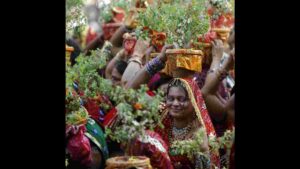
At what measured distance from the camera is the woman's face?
2904mm

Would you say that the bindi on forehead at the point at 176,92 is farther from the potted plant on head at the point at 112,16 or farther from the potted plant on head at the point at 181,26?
the potted plant on head at the point at 112,16

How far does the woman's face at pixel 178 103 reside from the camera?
114 inches

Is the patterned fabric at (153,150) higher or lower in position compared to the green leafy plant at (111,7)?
lower

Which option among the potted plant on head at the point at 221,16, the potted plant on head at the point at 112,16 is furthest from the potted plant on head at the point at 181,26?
the potted plant on head at the point at 112,16

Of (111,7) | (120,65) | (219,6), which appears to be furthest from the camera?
(111,7)

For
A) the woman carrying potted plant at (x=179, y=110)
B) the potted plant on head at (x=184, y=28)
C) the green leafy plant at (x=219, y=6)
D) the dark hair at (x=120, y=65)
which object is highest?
the green leafy plant at (x=219, y=6)

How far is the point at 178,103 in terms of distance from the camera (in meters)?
2.92

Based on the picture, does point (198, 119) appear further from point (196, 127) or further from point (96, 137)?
point (96, 137)

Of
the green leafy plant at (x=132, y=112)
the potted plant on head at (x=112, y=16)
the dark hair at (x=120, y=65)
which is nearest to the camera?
the green leafy plant at (x=132, y=112)

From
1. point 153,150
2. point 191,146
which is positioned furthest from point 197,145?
point 153,150
